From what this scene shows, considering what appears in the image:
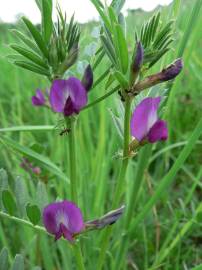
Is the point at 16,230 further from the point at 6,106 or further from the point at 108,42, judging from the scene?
the point at 6,106

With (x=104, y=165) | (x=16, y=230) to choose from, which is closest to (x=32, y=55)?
(x=104, y=165)

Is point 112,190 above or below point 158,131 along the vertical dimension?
below

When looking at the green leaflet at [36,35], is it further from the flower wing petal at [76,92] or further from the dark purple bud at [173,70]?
the dark purple bud at [173,70]

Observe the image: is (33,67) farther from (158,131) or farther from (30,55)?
(158,131)

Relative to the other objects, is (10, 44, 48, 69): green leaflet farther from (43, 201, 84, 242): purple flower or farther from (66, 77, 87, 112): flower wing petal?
(43, 201, 84, 242): purple flower

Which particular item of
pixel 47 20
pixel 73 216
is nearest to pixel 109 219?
pixel 73 216

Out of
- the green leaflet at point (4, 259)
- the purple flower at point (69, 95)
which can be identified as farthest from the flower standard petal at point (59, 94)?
the green leaflet at point (4, 259)

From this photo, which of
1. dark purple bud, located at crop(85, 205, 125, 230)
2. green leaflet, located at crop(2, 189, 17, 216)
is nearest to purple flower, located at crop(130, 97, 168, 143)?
dark purple bud, located at crop(85, 205, 125, 230)
